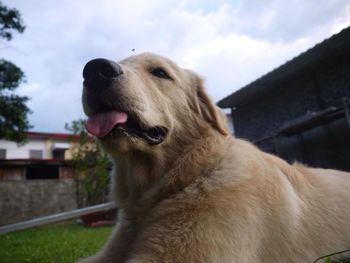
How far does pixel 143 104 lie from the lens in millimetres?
2572

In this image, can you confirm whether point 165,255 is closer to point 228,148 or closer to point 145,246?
point 145,246

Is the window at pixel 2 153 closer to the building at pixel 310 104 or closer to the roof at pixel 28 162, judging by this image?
the roof at pixel 28 162

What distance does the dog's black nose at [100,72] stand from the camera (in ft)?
7.84

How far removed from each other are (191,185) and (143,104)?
701 mm

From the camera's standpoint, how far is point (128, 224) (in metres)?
2.57

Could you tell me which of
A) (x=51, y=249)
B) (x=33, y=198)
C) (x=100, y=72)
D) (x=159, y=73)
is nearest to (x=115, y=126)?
(x=100, y=72)

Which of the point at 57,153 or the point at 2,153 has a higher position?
the point at 2,153

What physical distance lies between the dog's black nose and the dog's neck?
0.65m

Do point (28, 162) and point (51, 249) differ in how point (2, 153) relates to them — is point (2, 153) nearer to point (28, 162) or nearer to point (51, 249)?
point (28, 162)

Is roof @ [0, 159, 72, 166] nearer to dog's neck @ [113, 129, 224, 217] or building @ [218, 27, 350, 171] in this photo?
building @ [218, 27, 350, 171]

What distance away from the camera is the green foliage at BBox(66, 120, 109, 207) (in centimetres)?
1989

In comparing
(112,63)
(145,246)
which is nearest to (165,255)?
(145,246)

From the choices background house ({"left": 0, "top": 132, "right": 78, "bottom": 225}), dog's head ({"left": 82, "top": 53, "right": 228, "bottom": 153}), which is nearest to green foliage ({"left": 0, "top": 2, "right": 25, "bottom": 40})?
background house ({"left": 0, "top": 132, "right": 78, "bottom": 225})

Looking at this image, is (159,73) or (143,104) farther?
(159,73)
